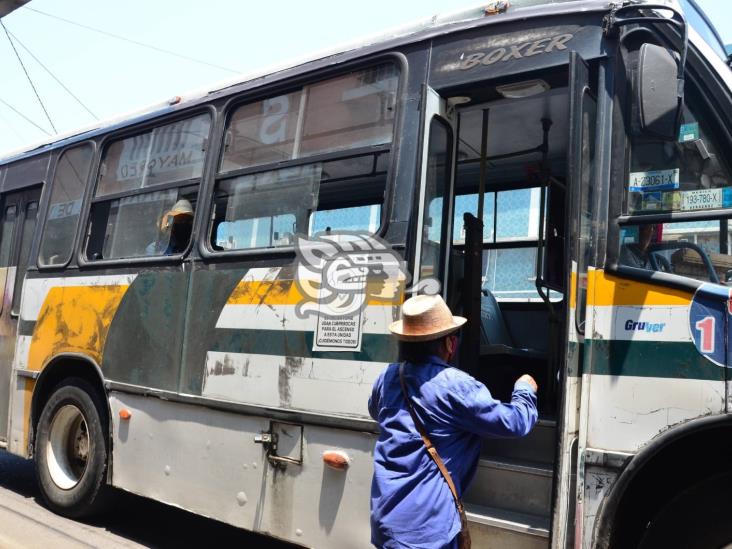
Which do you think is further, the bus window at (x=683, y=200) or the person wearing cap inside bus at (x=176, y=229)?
the person wearing cap inside bus at (x=176, y=229)

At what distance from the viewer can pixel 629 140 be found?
10.5ft

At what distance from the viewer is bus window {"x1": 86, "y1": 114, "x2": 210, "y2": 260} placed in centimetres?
498

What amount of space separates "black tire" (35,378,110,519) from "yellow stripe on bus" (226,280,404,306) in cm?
174

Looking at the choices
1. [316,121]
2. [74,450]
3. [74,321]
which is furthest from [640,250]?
[74,450]

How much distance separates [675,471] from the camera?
9.68ft

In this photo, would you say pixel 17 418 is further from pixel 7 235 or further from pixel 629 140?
pixel 629 140

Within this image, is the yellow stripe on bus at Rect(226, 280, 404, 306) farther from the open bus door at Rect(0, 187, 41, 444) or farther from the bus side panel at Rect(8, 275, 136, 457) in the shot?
the open bus door at Rect(0, 187, 41, 444)

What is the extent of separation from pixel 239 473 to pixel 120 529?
1734 millimetres

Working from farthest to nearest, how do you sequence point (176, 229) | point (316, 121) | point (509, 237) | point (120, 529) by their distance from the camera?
point (509, 237) → point (120, 529) → point (176, 229) → point (316, 121)

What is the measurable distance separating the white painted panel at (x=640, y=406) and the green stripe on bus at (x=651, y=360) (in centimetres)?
2

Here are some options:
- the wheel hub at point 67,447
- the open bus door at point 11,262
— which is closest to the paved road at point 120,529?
the wheel hub at point 67,447

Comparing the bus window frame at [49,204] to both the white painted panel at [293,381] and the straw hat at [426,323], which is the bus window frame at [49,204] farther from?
the straw hat at [426,323]

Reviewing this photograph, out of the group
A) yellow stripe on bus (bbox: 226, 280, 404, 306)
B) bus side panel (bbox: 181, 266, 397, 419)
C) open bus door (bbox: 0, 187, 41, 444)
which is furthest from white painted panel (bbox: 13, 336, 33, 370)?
yellow stripe on bus (bbox: 226, 280, 404, 306)

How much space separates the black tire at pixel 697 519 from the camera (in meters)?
2.73
